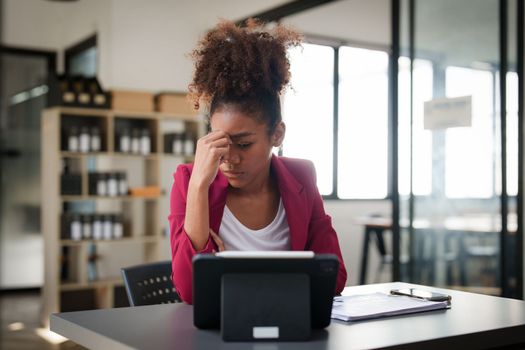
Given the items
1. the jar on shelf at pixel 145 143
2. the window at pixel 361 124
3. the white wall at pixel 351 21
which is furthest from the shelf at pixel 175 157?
the white wall at pixel 351 21

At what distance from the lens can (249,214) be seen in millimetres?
1777

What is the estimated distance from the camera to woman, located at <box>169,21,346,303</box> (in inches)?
61.0

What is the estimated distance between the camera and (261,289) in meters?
1.20

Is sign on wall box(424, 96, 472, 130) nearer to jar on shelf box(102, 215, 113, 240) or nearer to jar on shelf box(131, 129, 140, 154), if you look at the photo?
jar on shelf box(131, 129, 140, 154)

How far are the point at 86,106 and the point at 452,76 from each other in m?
2.94

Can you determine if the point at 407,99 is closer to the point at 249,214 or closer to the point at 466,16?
the point at 466,16

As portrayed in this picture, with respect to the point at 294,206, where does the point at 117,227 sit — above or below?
below

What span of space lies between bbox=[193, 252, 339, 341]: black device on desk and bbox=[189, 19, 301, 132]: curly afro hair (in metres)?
0.56

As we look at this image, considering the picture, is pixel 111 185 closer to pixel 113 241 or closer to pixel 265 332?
pixel 113 241

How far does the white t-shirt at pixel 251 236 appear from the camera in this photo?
1.74 metres

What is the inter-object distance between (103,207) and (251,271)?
4.94 meters

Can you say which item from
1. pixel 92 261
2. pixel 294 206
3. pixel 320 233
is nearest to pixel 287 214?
pixel 294 206

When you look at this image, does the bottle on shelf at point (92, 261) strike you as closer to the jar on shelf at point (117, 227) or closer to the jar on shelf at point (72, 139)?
the jar on shelf at point (117, 227)

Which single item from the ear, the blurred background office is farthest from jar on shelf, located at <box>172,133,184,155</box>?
the ear
